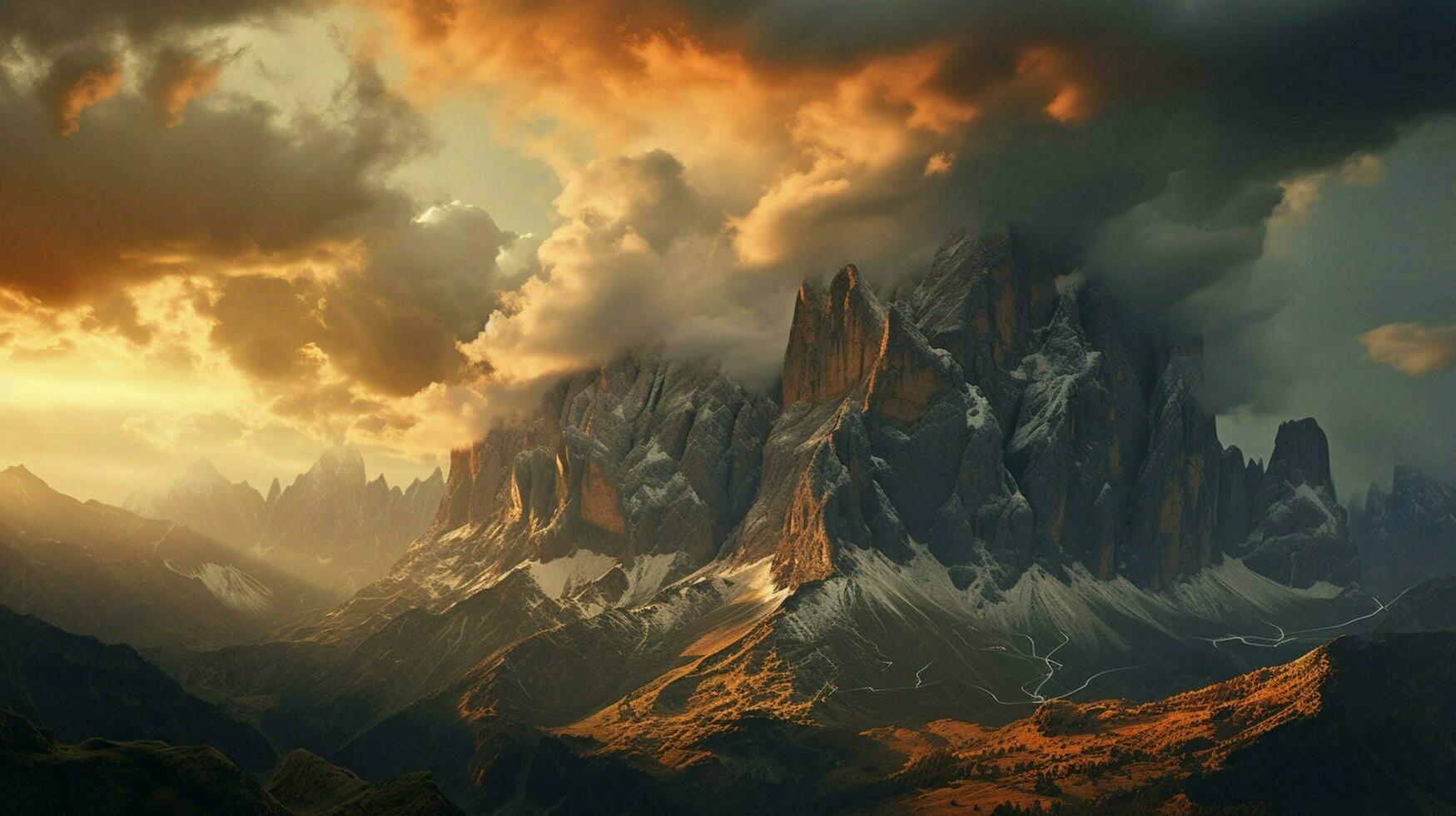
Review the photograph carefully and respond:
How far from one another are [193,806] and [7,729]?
95.9ft

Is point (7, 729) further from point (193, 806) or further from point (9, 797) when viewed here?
point (193, 806)

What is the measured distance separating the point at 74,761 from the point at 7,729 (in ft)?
35.0

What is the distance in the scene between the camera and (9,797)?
18725 cm

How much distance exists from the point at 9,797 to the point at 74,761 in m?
11.9

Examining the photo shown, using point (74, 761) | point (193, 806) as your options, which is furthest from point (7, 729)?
point (193, 806)

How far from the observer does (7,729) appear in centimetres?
19850

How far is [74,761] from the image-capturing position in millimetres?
198500

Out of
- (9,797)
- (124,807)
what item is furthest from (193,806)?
(9,797)

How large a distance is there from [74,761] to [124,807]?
422 inches

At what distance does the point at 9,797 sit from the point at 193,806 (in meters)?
24.0

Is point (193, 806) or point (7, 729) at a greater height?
point (7, 729)

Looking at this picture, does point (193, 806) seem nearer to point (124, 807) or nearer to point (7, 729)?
point (124, 807)

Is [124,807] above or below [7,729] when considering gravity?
below

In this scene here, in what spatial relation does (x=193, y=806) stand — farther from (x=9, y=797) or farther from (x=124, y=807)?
(x=9, y=797)
